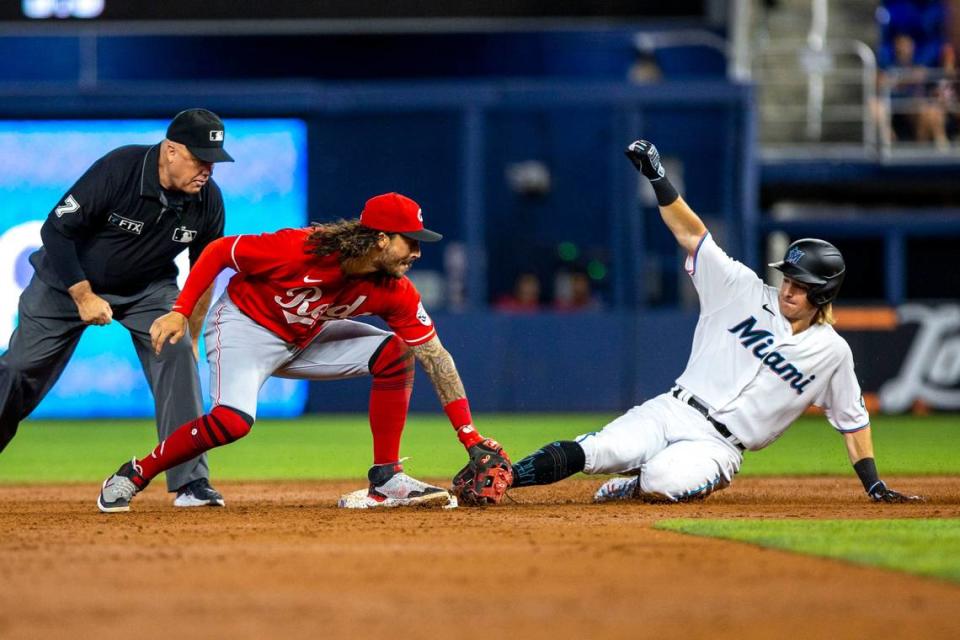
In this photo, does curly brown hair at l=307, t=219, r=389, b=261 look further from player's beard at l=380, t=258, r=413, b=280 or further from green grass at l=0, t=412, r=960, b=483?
green grass at l=0, t=412, r=960, b=483

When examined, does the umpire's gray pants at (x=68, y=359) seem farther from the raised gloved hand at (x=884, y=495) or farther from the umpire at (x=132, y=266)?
the raised gloved hand at (x=884, y=495)

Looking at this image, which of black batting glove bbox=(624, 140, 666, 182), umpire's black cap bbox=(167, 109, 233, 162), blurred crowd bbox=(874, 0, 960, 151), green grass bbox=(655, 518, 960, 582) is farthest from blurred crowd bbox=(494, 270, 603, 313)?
green grass bbox=(655, 518, 960, 582)

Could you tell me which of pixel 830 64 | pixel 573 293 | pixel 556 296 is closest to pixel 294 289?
pixel 573 293

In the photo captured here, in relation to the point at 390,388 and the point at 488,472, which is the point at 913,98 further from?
the point at 488,472

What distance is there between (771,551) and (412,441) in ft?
24.1

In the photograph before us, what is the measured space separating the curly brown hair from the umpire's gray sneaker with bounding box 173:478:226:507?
57.1 inches

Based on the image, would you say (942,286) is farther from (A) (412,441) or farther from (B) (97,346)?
(B) (97,346)

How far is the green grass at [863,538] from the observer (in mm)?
4562

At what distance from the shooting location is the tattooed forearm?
6453 millimetres

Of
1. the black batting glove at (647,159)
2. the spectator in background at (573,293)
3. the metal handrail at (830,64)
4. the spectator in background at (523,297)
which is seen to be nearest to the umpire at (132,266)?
the black batting glove at (647,159)

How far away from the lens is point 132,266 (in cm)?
673

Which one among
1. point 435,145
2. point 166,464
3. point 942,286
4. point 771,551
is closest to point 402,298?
point 166,464

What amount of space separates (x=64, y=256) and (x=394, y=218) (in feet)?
5.26

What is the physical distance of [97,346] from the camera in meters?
15.4
